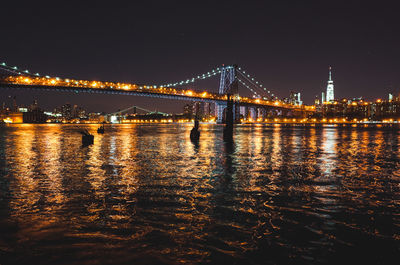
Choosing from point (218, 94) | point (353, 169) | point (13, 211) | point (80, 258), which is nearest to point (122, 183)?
point (13, 211)

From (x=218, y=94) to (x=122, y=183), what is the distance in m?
89.3

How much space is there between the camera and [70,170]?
10500mm

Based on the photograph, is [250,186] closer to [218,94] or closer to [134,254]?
[134,254]

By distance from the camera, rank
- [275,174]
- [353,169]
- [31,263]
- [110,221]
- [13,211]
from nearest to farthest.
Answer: [31,263] < [110,221] < [13,211] < [275,174] < [353,169]

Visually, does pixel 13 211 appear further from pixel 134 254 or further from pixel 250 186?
pixel 250 186

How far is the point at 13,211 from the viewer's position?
5.68 metres

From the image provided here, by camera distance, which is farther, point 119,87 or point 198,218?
point 119,87

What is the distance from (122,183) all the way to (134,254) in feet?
15.0

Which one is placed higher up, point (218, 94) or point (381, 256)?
point (218, 94)

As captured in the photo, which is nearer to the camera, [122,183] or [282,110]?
[122,183]

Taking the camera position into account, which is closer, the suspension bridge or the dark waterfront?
the dark waterfront

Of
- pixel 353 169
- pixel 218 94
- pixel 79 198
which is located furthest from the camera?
pixel 218 94

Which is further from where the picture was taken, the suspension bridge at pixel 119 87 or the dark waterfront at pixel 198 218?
the suspension bridge at pixel 119 87

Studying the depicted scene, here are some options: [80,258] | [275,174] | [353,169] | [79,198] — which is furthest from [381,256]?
[353,169]
